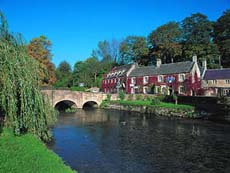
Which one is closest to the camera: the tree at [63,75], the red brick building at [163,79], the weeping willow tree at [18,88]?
the weeping willow tree at [18,88]

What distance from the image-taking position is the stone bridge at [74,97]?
4209 cm

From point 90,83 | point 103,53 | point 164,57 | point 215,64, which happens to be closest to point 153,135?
point 215,64

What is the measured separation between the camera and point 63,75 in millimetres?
83750

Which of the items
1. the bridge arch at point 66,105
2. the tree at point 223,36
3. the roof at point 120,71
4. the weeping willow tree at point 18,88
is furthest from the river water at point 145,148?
the tree at point 223,36

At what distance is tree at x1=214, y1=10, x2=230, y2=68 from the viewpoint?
190 feet

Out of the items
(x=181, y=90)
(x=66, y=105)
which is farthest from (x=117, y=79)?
(x=181, y=90)

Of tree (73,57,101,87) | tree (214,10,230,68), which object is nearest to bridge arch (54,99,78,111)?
tree (73,57,101,87)

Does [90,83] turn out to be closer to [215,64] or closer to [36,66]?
[215,64]

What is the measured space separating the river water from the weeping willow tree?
3.17 meters

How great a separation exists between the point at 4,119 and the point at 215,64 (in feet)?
171

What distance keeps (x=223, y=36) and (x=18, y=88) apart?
199 ft

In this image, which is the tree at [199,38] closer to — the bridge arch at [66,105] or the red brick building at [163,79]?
the red brick building at [163,79]

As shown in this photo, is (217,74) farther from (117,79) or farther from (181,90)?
(117,79)

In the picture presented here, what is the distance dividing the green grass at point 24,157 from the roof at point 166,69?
3869cm
